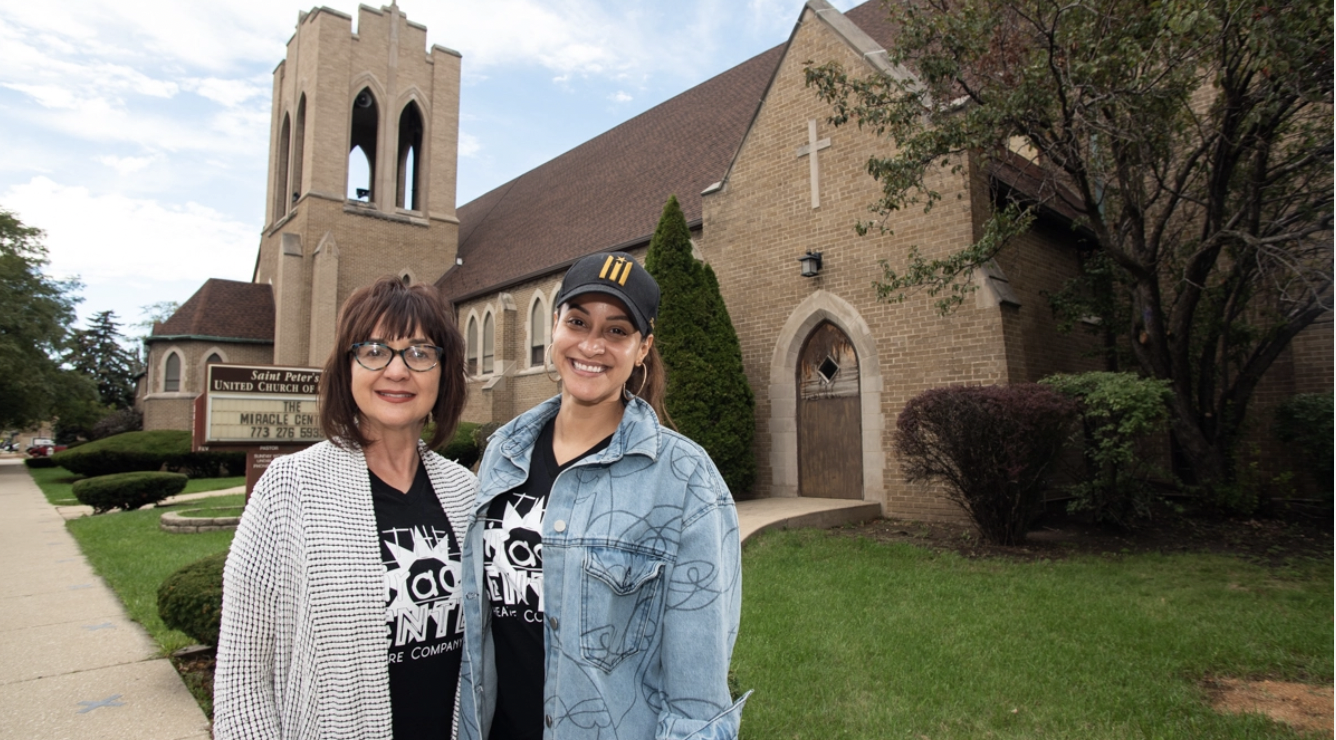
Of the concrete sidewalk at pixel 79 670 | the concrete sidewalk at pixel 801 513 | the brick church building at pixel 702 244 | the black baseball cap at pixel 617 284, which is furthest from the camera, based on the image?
the brick church building at pixel 702 244

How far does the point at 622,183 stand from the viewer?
66.7ft

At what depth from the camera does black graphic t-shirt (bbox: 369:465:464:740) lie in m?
1.87

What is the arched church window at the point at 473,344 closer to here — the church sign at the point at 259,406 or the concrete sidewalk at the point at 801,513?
the church sign at the point at 259,406

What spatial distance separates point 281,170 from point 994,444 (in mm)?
28396

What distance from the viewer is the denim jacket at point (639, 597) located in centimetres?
158

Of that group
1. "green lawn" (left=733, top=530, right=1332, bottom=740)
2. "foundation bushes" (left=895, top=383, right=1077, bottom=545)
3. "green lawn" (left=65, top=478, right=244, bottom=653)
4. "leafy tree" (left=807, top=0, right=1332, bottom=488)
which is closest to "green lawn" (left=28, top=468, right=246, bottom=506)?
"green lawn" (left=65, top=478, right=244, bottom=653)

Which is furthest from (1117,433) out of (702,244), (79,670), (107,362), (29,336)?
(107,362)

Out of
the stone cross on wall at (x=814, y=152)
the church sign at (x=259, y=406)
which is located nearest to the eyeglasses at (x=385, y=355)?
the church sign at (x=259, y=406)

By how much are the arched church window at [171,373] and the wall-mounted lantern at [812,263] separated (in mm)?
24823

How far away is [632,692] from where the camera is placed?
5.37ft

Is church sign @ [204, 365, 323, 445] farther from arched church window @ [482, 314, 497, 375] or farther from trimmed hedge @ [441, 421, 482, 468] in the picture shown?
arched church window @ [482, 314, 497, 375]

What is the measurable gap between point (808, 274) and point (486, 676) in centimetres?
1087

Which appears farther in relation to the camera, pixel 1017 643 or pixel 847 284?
pixel 847 284

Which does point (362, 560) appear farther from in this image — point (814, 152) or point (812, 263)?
point (814, 152)
